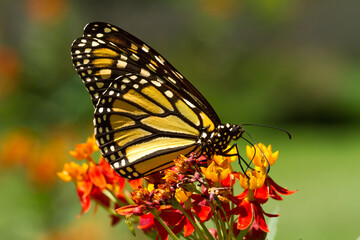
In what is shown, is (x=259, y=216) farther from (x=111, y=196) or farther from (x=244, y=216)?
(x=111, y=196)

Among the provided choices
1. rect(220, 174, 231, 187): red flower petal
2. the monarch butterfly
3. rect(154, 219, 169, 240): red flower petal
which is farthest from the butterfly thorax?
rect(154, 219, 169, 240): red flower petal

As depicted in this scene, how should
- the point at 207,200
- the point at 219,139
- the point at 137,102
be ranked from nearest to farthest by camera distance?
the point at 207,200
the point at 219,139
the point at 137,102

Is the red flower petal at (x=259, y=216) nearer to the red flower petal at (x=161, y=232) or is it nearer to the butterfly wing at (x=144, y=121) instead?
the red flower petal at (x=161, y=232)

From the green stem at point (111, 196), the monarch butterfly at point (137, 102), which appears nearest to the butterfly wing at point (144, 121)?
the monarch butterfly at point (137, 102)

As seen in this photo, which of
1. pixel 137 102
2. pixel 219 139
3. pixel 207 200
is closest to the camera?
pixel 207 200

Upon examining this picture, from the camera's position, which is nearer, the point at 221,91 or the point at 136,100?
the point at 136,100

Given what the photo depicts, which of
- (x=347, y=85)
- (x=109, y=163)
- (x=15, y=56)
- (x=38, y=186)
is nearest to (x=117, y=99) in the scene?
(x=109, y=163)

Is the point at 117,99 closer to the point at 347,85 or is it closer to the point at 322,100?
the point at 322,100

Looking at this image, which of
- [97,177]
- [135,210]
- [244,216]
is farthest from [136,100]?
[244,216]
